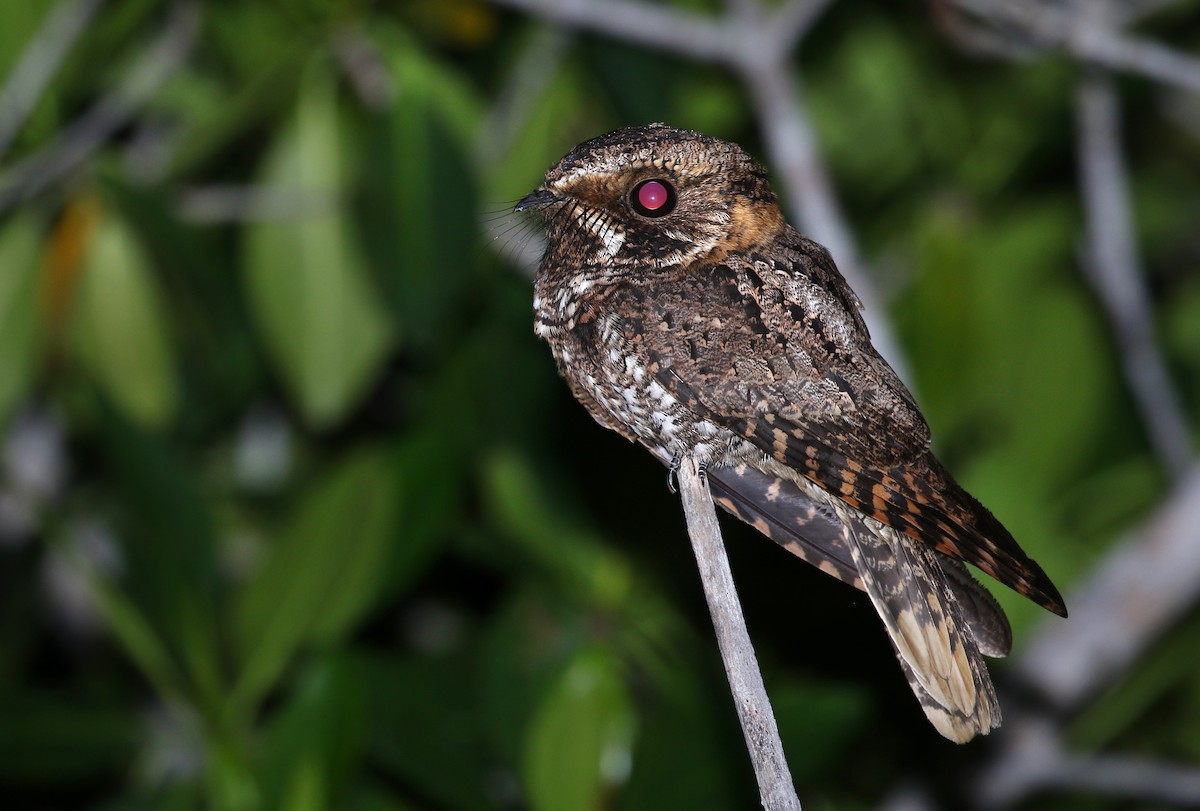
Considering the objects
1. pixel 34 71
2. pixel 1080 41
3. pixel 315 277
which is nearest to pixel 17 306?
pixel 34 71

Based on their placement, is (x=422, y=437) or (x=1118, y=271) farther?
(x=1118, y=271)

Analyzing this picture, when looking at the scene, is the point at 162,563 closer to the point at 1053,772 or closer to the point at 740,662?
the point at 740,662

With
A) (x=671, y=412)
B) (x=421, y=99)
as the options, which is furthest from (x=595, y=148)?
(x=421, y=99)

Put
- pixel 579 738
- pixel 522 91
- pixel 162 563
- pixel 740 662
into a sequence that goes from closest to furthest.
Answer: pixel 740 662, pixel 579 738, pixel 162 563, pixel 522 91

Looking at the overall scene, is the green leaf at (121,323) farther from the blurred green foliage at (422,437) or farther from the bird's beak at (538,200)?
the bird's beak at (538,200)

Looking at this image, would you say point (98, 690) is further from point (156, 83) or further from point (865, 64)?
point (865, 64)

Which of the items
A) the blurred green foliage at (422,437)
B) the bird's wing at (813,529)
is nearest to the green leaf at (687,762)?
the blurred green foliage at (422,437)

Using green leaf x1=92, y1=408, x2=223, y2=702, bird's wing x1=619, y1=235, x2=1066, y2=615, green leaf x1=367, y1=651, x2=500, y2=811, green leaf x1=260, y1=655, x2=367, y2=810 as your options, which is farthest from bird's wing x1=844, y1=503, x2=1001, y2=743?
green leaf x1=92, y1=408, x2=223, y2=702
